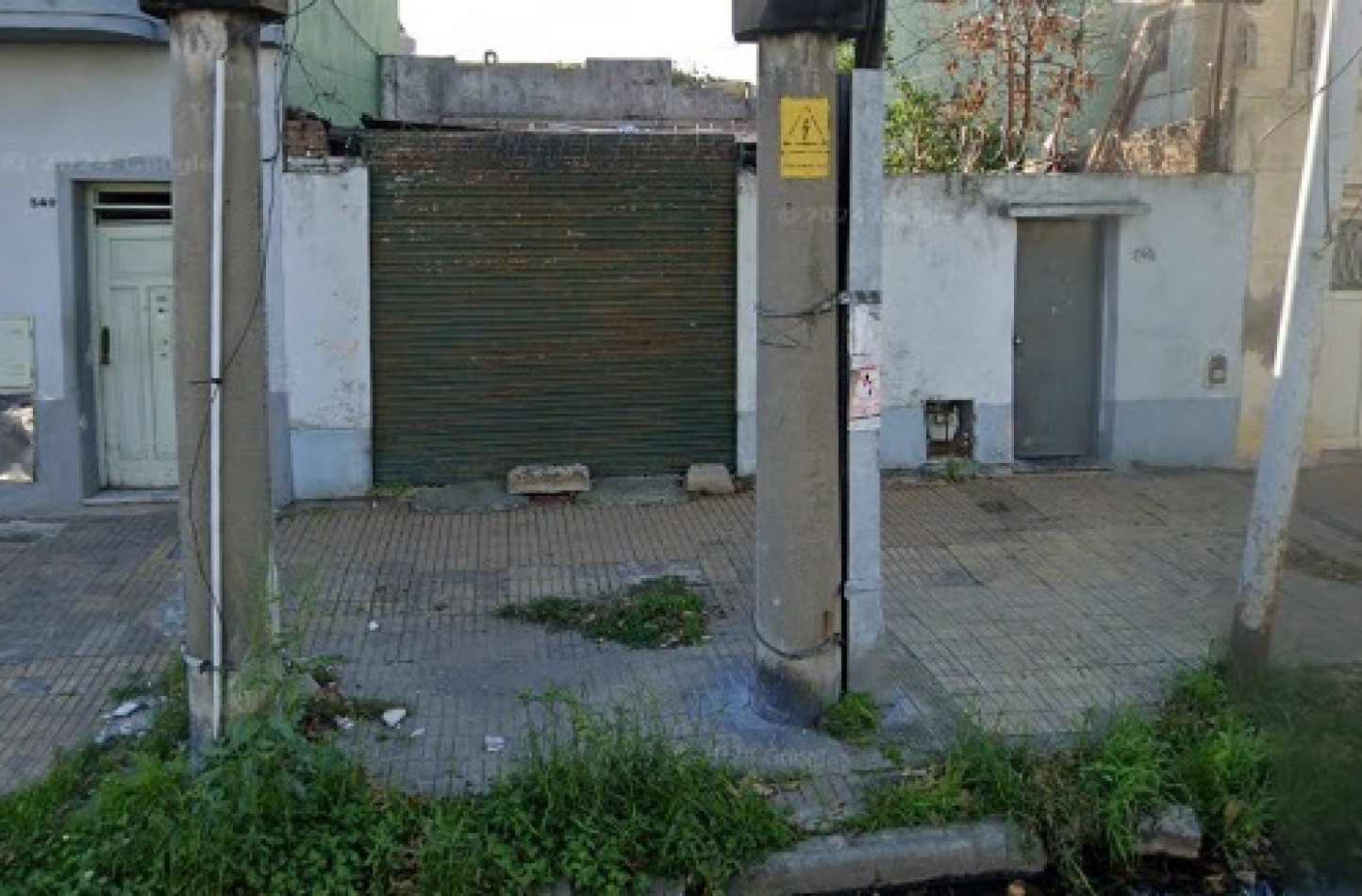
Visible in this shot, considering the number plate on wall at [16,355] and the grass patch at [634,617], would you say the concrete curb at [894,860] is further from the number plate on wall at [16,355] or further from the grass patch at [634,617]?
the number plate on wall at [16,355]

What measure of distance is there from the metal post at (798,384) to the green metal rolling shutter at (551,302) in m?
4.60

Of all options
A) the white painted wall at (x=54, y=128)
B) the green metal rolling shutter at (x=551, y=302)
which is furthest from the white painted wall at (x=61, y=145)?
the green metal rolling shutter at (x=551, y=302)

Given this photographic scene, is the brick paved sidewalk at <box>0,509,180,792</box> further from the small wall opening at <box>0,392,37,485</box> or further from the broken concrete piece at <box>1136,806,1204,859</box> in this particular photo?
the broken concrete piece at <box>1136,806,1204,859</box>

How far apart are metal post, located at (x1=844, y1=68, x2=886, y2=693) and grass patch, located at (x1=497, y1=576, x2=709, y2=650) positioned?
4.08 feet

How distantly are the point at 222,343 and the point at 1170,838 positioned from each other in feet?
12.8

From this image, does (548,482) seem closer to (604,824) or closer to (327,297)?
(327,297)

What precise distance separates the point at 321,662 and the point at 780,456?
2.06 metres

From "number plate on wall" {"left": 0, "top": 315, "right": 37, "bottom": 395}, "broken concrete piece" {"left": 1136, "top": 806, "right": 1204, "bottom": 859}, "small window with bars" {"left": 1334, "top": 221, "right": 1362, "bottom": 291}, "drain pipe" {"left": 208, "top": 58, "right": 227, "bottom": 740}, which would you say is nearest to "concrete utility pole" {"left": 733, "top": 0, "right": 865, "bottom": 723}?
"broken concrete piece" {"left": 1136, "top": 806, "right": 1204, "bottom": 859}

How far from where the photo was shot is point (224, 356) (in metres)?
4.62

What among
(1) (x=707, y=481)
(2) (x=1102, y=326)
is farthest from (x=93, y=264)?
(2) (x=1102, y=326)

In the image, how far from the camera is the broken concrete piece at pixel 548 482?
946 cm

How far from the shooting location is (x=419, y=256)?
31.0ft

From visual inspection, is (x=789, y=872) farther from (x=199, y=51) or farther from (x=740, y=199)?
(x=740, y=199)

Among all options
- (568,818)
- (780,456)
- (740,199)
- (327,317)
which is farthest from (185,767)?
(740,199)
